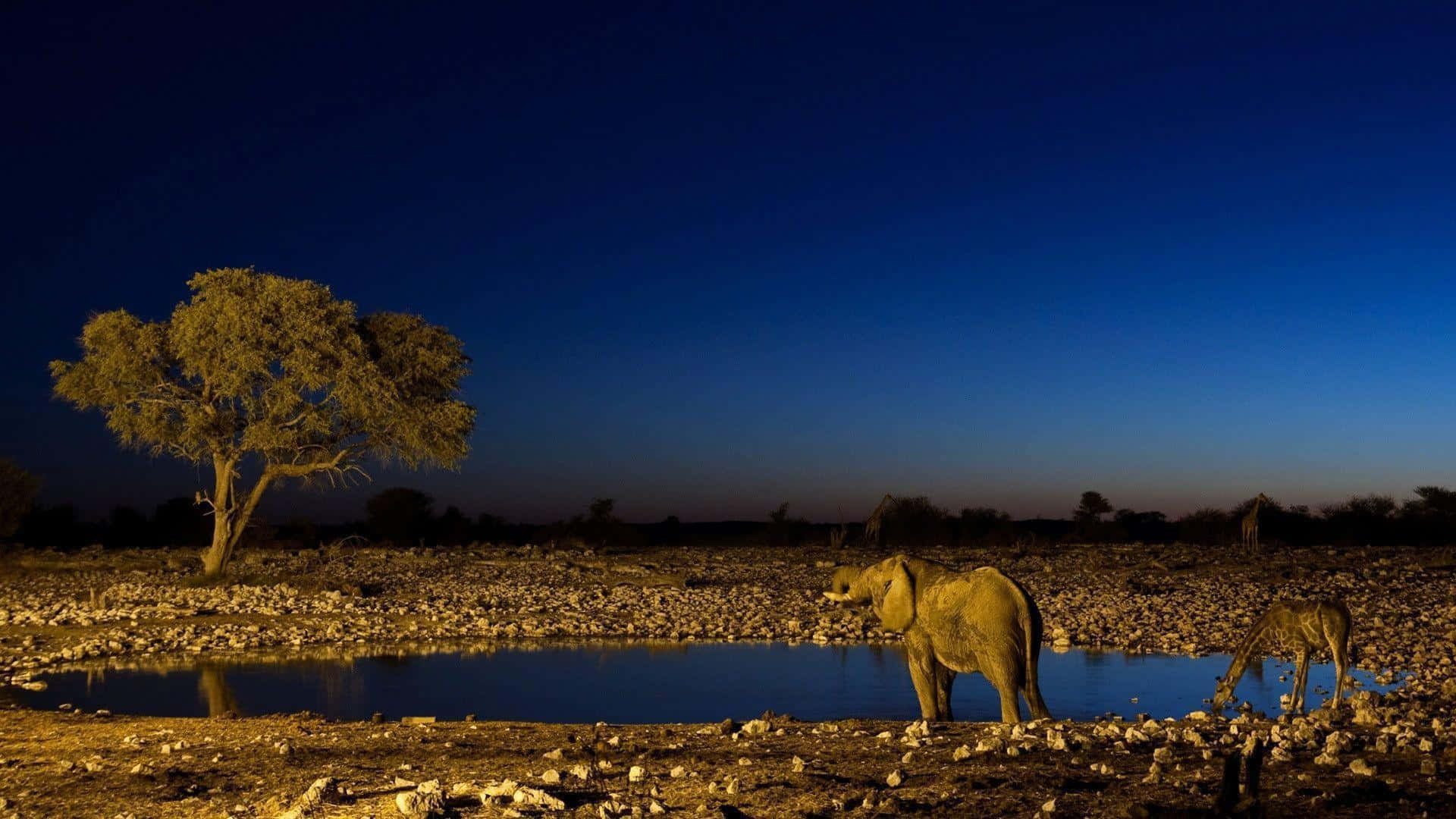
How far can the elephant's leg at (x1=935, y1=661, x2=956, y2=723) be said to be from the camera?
10.7 metres

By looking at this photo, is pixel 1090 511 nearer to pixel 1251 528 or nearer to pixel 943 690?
pixel 1251 528

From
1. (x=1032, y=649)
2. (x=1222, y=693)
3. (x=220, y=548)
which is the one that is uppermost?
(x=220, y=548)

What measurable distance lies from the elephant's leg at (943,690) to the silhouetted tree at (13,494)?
45238mm

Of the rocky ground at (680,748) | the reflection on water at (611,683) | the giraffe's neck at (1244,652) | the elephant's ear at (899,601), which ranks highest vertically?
the elephant's ear at (899,601)

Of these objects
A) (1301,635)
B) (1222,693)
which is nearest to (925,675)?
(1222,693)

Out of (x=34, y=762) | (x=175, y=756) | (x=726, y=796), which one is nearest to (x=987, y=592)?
(x=726, y=796)

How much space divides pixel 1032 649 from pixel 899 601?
1.59 metres

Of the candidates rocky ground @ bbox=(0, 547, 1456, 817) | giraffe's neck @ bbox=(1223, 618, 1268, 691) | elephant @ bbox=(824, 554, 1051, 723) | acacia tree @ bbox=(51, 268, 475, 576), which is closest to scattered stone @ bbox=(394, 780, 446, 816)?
rocky ground @ bbox=(0, 547, 1456, 817)

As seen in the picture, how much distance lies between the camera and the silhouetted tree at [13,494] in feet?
143

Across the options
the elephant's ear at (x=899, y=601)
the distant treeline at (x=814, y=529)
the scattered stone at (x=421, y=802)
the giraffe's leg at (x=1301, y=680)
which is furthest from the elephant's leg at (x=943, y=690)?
the distant treeline at (x=814, y=529)

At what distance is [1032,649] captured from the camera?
32.2 feet

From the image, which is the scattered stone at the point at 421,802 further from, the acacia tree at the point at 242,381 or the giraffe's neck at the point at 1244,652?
the acacia tree at the point at 242,381

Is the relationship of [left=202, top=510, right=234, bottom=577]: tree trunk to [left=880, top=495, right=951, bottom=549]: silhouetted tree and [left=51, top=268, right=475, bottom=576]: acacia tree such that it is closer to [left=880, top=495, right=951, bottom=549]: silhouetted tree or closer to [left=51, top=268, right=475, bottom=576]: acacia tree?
[left=51, top=268, right=475, bottom=576]: acacia tree

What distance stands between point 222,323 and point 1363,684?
79.2ft
